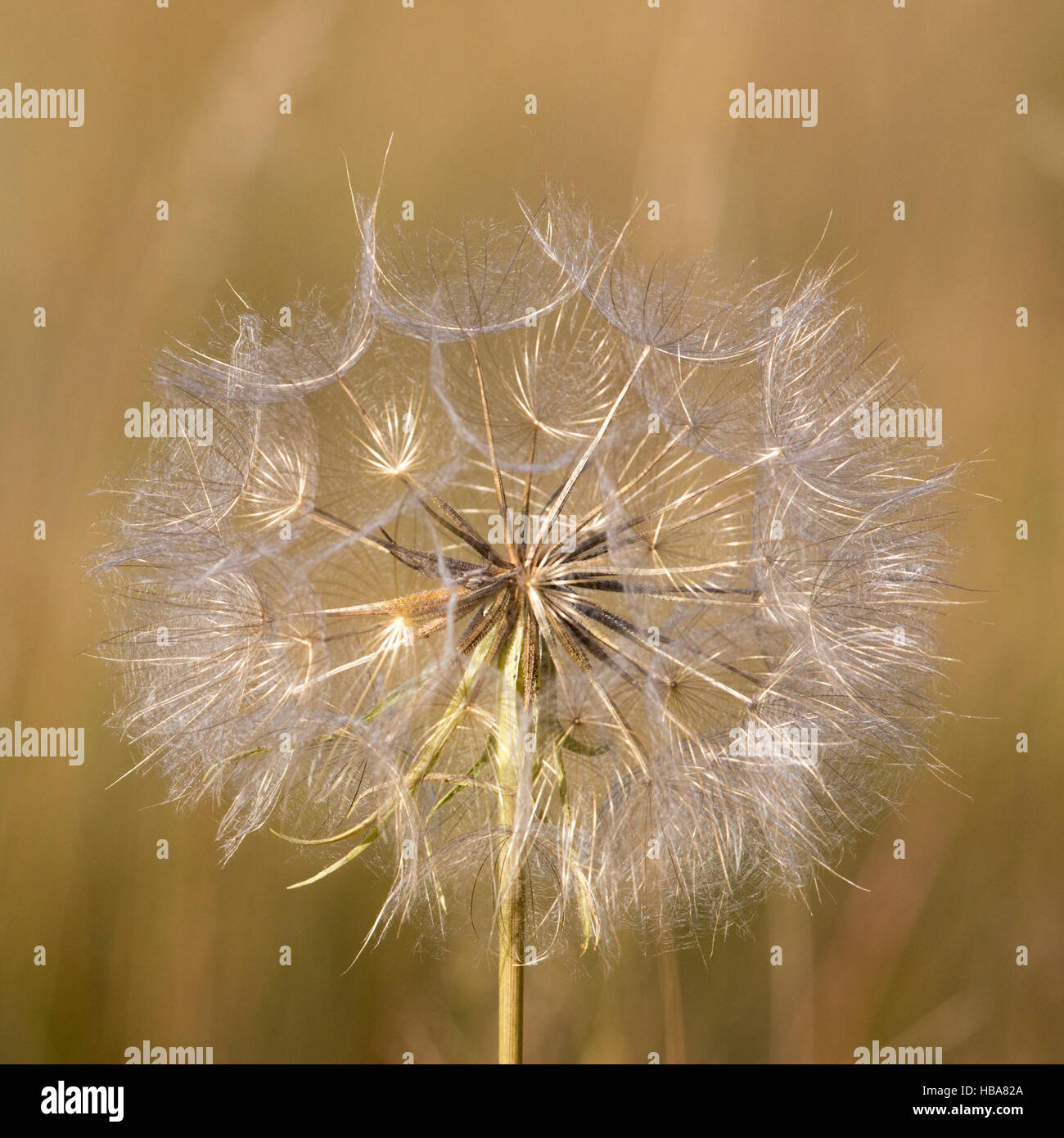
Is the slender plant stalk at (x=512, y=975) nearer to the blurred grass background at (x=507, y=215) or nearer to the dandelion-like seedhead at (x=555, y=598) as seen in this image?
the dandelion-like seedhead at (x=555, y=598)

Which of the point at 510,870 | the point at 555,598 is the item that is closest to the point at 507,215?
the point at 555,598

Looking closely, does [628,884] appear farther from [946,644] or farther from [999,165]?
[999,165]

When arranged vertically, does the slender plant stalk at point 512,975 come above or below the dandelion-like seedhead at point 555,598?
below

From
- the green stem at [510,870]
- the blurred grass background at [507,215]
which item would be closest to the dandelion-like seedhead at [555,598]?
the green stem at [510,870]

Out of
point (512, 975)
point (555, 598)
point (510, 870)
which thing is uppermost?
point (555, 598)

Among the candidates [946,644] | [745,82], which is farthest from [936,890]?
[745,82]

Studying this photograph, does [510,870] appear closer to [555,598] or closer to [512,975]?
[512,975]

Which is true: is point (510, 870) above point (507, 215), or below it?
below
